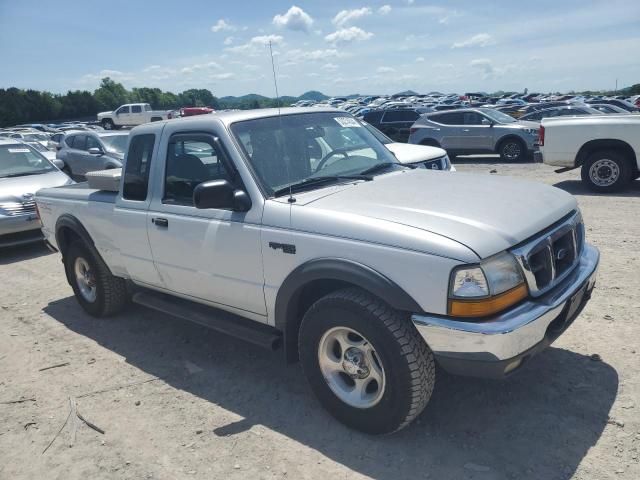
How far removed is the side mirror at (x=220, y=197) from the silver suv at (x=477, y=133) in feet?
45.2

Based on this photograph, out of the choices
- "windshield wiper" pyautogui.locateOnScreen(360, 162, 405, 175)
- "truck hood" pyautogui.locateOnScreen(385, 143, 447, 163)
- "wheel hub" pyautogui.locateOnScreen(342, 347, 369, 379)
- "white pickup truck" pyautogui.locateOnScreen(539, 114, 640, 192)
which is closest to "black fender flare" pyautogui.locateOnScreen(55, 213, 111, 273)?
"windshield wiper" pyautogui.locateOnScreen(360, 162, 405, 175)

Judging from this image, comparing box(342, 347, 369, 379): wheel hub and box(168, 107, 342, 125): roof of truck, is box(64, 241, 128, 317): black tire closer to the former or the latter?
box(168, 107, 342, 125): roof of truck

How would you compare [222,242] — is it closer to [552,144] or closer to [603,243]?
[603,243]

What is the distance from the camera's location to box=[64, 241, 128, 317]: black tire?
16.8ft

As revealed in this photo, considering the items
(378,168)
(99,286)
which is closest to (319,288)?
(378,168)

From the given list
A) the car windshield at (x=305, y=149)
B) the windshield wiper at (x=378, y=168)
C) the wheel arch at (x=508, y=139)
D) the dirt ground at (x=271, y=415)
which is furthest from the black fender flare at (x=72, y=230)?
the wheel arch at (x=508, y=139)

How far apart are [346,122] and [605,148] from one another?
→ 720 cm

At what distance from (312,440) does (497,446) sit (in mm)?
1067

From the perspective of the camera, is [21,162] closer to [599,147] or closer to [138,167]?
[138,167]

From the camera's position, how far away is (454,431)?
3160 millimetres

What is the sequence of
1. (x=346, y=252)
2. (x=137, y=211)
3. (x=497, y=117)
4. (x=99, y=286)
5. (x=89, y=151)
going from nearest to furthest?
(x=346, y=252)
(x=137, y=211)
(x=99, y=286)
(x=89, y=151)
(x=497, y=117)

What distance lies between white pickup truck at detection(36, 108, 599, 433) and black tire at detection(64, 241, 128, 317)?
0.57 m

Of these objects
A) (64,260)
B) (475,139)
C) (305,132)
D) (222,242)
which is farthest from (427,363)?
(475,139)

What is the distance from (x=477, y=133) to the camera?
16.1m
